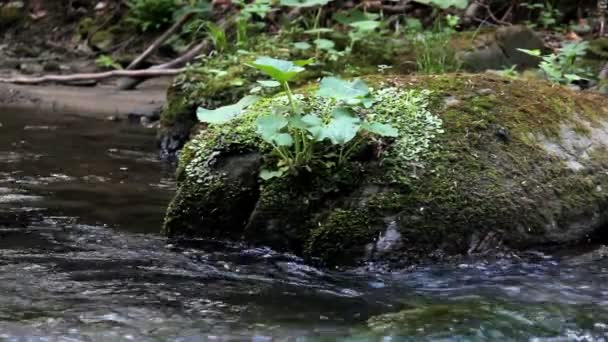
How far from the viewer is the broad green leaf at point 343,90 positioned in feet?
9.71

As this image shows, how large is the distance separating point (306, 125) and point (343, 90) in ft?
0.73

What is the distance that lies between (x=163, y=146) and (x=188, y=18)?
11.8ft

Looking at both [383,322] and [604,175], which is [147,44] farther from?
[383,322]

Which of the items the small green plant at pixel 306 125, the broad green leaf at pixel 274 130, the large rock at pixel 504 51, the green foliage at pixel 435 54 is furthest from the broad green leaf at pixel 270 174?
the large rock at pixel 504 51

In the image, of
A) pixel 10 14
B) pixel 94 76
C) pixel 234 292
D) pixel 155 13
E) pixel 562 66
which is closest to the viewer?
pixel 234 292

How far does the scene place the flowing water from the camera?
90.4 inches

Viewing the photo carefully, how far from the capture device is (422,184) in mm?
3104

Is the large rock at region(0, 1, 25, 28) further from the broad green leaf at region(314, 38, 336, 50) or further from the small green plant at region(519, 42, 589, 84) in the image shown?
the small green plant at region(519, 42, 589, 84)

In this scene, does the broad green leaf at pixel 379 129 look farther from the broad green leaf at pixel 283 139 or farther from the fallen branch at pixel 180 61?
the fallen branch at pixel 180 61

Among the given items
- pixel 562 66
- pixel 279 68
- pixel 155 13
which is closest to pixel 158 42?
pixel 155 13

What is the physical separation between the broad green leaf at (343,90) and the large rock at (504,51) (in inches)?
110

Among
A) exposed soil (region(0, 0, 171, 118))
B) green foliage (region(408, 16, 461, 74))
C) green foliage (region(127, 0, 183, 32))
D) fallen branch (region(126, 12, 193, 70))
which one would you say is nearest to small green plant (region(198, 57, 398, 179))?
green foliage (region(408, 16, 461, 74))

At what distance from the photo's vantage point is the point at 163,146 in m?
5.93

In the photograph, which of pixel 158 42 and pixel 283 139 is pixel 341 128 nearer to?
pixel 283 139
